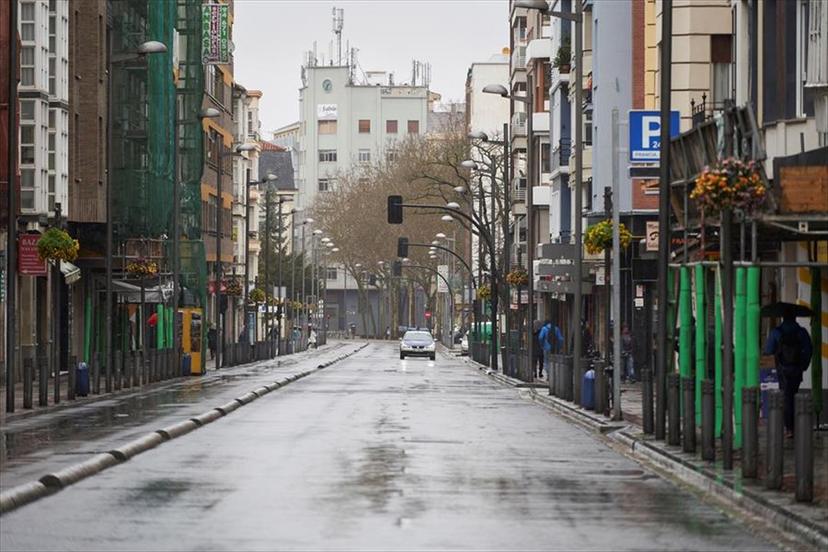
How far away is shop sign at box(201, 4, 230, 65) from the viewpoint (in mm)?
101312

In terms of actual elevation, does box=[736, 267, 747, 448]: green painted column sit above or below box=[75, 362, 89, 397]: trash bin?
above

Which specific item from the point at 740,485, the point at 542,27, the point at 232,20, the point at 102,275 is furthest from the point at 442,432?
the point at 232,20

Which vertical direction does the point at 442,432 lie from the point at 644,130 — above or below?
below

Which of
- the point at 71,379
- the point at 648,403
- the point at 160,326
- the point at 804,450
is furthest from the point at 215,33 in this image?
the point at 804,450

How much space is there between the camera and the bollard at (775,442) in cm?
1867

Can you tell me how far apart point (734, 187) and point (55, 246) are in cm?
2264

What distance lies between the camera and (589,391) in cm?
3809

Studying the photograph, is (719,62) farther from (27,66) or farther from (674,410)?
(27,66)

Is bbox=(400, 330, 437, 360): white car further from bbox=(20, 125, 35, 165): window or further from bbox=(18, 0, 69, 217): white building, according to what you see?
bbox=(20, 125, 35, 165): window

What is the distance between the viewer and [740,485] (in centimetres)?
1991

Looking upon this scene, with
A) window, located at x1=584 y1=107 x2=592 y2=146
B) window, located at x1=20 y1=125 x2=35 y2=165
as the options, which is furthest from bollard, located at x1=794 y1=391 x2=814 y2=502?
window, located at x1=584 y1=107 x2=592 y2=146

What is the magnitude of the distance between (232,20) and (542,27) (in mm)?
29837

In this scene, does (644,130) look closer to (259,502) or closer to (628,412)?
(628,412)

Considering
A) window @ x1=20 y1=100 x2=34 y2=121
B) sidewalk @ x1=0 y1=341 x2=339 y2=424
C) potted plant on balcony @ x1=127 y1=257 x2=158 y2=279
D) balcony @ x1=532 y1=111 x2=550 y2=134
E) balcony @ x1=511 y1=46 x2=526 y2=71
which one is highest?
balcony @ x1=511 y1=46 x2=526 y2=71
